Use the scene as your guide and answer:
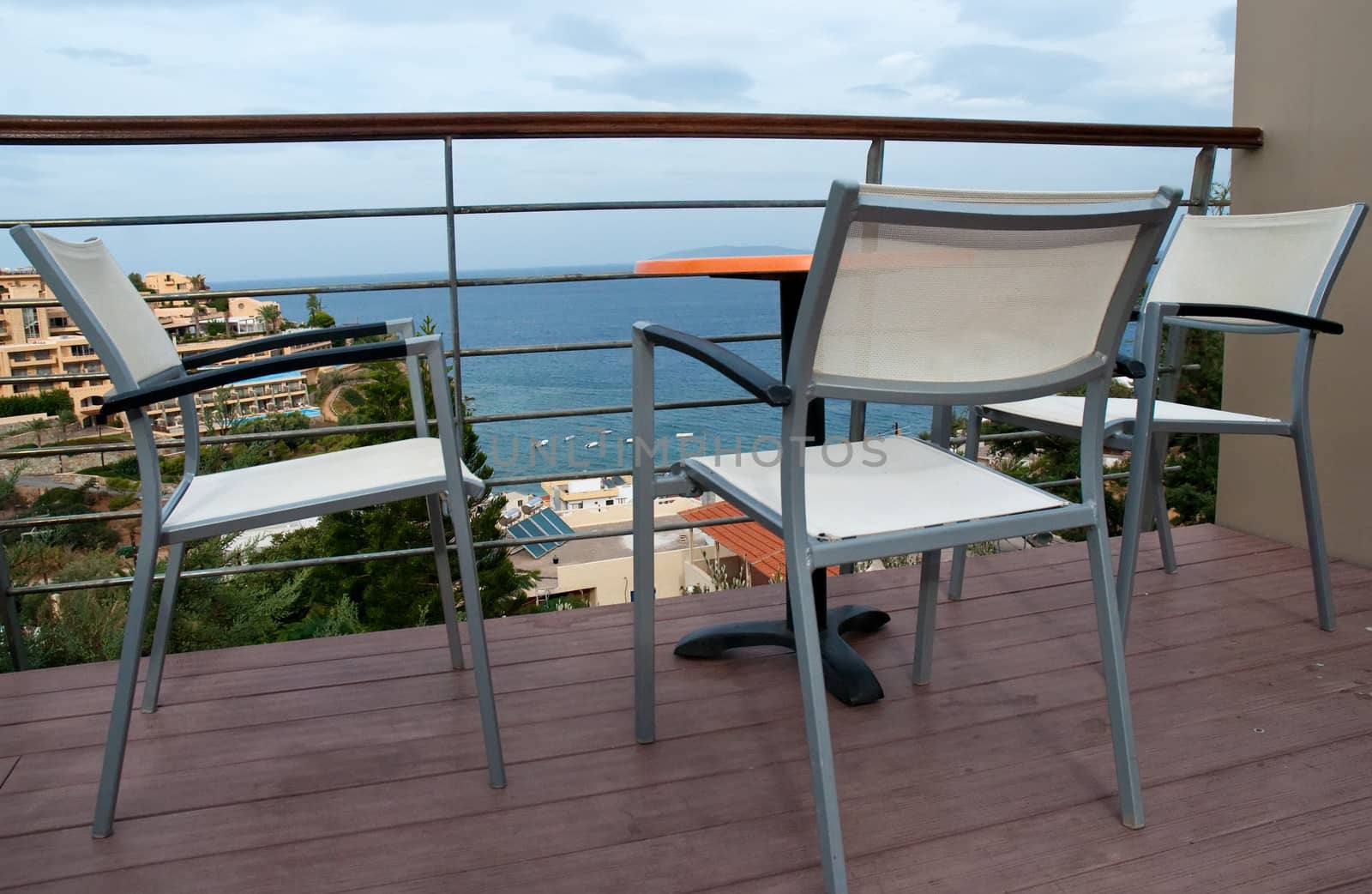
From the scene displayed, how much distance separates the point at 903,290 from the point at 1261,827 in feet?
2.94

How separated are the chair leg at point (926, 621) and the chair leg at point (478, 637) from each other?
2.59 ft

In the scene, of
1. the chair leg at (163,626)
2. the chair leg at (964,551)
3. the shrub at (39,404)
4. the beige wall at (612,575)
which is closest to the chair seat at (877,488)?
the chair leg at (964,551)

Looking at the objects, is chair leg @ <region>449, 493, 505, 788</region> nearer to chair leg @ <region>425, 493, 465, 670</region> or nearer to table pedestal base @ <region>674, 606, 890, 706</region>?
chair leg @ <region>425, 493, 465, 670</region>

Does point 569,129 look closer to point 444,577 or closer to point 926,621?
point 444,577

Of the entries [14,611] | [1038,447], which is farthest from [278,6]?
[14,611]

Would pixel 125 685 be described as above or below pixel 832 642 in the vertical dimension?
above

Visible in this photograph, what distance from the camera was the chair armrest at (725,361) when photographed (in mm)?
1098

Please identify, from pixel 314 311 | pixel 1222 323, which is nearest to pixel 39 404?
pixel 314 311

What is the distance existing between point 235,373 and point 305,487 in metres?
0.21

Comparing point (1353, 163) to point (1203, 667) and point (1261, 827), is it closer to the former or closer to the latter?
point (1203, 667)

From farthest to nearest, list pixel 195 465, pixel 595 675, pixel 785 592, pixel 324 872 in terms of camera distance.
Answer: pixel 785 592 < pixel 595 675 < pixel 195 465 < pixel 324 872

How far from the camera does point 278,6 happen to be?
34688mm

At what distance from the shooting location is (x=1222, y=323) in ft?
6.95

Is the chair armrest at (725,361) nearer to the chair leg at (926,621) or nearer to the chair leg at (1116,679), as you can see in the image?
the chair leg at (1116,679)
